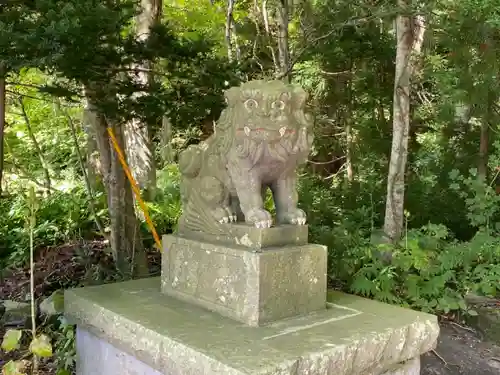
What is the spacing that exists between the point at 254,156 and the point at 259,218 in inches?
12.8

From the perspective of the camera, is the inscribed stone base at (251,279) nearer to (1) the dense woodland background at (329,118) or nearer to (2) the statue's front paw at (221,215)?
(2) the statue's front paw at (221,215)

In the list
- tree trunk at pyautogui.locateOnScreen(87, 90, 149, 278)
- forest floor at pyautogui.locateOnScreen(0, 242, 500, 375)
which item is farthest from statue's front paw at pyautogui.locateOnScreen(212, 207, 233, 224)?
tree trunk at pyautogui.locateOnScreen(87, 90, 149, 278)

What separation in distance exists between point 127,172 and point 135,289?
4.37 feet

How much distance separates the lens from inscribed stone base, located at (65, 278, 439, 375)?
2.16 meters

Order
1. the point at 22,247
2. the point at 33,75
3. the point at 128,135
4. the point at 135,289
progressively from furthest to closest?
the point at 128,135
the point at 33,75
the point at 22,247
the point at 135,289

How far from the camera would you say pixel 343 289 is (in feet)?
14.0

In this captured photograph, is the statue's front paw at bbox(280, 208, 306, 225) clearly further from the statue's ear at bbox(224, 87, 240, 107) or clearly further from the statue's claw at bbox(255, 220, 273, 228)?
the statue's ear at bbox(224, 87, 240, 107)

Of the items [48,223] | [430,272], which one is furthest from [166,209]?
[430,272]

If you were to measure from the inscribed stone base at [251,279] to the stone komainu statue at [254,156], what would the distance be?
16 centimetres

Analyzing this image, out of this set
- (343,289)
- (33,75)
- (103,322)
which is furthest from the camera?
(33,75)

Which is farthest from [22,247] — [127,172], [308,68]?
[308,68]

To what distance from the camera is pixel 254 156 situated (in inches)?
104

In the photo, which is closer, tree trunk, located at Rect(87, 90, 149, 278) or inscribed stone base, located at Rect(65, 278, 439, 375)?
inscribed stone base, located at Rect(65, 278, 439, 375)

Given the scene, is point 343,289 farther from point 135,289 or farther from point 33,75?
point 33,75
